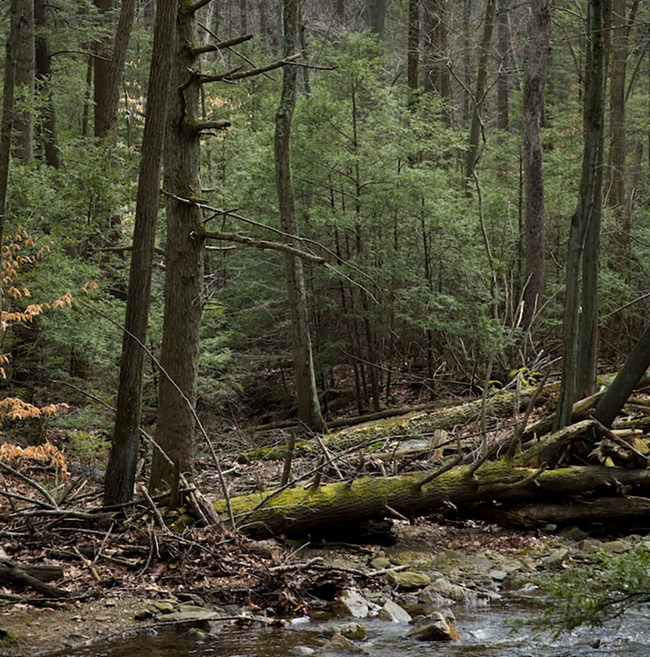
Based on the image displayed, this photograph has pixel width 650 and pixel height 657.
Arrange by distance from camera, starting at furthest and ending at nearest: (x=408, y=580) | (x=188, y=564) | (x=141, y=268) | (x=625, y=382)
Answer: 1. (x=625, y=382)
2. (x=141, y=268)
3. (x=408, y=580)
4. (x=188, y=564)

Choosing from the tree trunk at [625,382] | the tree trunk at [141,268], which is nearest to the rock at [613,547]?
the tree trunk at [625,382]

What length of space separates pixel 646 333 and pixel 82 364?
9025 millimetres

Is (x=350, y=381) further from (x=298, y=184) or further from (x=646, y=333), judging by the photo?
(x=646, y=333)

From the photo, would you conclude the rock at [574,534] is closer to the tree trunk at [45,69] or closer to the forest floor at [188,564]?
the forest floor at [188,564]

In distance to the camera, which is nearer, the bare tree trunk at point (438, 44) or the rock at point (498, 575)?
the rock at point (498, 575)

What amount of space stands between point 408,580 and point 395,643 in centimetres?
147

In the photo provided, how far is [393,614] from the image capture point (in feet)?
20.9

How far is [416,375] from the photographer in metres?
17.6

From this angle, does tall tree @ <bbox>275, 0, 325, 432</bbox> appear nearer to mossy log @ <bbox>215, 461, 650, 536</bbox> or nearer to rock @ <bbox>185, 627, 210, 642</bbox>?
mossy log @ <bbox>215, 461, 650, 536</bbox>

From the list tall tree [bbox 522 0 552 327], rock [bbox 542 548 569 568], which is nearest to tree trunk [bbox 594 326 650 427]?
rock [bbox 542 548 569 568]

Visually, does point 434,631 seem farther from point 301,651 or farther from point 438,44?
point 438,44

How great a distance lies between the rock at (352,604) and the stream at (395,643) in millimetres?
170

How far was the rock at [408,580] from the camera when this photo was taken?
23.6ft

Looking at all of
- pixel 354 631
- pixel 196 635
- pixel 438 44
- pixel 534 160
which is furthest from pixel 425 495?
pixel 438 44
